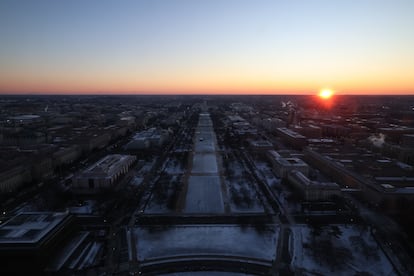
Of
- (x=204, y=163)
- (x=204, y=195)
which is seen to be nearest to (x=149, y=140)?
(x=204, y=163)

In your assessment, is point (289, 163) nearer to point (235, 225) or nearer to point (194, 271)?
point (235, 225)

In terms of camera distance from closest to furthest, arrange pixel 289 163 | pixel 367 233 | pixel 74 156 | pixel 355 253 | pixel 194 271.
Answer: pixel 194 271
pixel 355 253
pixel 367 233
pixel 289 163
pixel 74 156

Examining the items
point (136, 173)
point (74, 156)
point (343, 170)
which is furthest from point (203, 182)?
point (74, 156)

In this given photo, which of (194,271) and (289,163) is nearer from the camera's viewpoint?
(194,271)

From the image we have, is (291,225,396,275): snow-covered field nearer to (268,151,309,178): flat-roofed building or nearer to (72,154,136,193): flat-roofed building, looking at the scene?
(268,151,309,178): flat-roofed building

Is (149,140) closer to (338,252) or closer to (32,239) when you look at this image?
(32,239)

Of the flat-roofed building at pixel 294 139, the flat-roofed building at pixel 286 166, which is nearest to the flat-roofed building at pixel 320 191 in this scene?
the flat-roofed building at pixel 286 166

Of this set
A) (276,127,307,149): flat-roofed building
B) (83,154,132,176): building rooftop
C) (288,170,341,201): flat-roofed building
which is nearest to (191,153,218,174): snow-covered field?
(83,154,132,176): building rooftop
